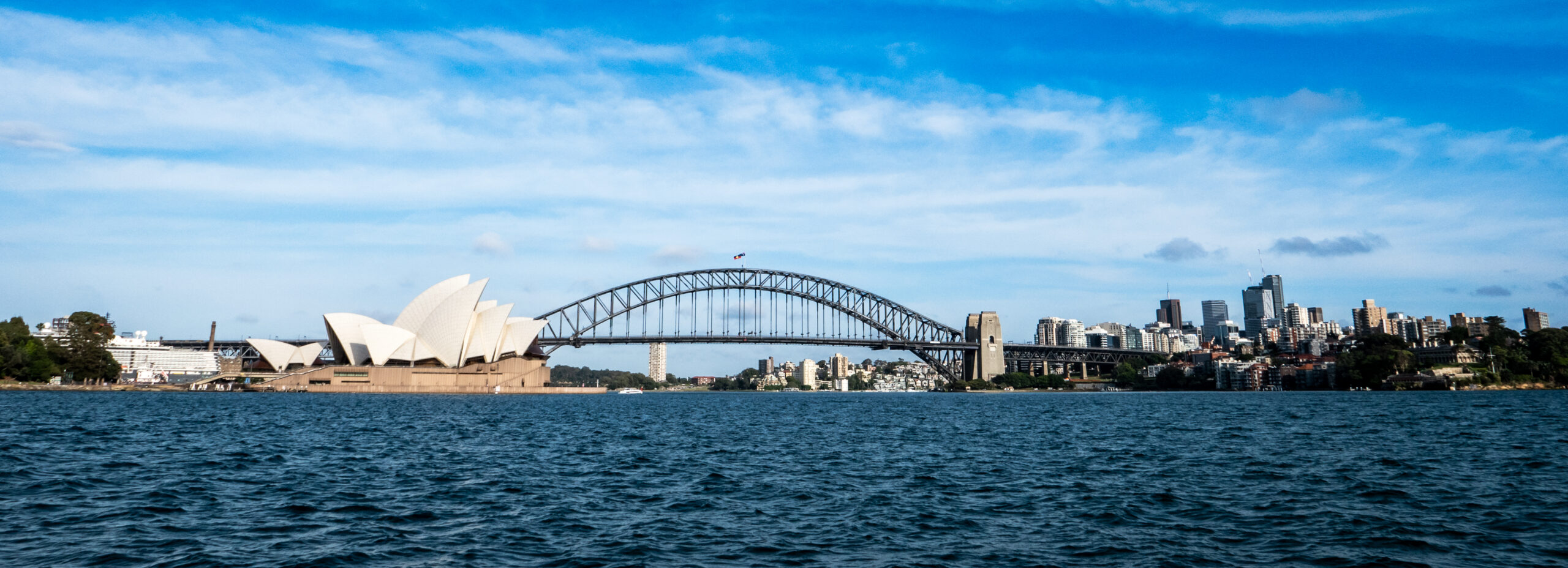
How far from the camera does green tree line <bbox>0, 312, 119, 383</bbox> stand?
7950 centimetres

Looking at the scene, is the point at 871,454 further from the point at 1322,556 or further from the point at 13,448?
the point at 13,448

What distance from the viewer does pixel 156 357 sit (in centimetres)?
15550

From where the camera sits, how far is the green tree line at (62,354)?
79.5 m

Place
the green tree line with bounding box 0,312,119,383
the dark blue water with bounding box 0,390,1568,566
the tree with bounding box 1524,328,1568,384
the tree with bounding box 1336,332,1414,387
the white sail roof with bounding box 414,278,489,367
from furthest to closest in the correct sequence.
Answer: the tree with bounding box 1336,332,1414,387, the tree with bounding box 1524,328,1568,384, the white sail roof with bounding box 414,278,489,367, the green tree line with bounding box 0,312,119,383, the dark blue water with bounding box 0,390,1568,566

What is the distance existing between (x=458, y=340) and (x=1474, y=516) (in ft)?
292

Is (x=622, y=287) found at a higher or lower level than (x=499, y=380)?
higher

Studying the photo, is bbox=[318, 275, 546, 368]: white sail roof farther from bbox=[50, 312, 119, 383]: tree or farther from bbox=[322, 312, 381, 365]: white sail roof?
bbox=[50, 312, 119, 383]: tree

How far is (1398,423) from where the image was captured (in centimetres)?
3331

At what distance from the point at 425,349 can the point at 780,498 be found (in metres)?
85.5

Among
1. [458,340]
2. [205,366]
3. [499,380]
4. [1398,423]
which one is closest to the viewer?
[1398,423]

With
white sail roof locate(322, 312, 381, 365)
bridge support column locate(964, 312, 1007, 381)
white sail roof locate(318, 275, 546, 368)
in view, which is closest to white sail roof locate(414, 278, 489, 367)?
white sail roof locate(318, 275, 546, 368)

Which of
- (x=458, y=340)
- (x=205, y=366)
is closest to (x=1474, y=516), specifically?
(x=458, y=340)

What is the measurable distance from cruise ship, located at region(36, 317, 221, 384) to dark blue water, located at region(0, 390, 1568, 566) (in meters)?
134

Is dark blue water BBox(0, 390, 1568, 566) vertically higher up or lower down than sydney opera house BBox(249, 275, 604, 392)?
lower down
